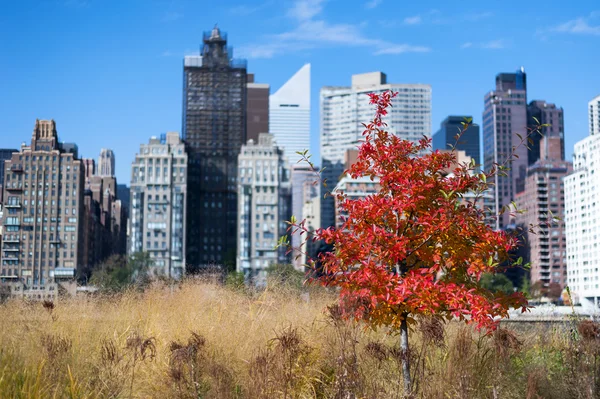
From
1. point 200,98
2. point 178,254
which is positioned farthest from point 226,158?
point 178,254

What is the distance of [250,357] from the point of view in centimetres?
1277

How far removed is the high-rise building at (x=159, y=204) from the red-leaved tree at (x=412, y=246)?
496 feet

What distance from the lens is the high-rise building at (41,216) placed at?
507ft

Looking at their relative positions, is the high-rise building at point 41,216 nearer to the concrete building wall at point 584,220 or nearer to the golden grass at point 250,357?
the concrete building wall at point 584,220

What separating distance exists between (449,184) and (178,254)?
518 feet

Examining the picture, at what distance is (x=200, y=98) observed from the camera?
616 ft

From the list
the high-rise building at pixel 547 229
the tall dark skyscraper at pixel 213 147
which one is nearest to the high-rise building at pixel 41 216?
the tall dark skyscraper at pixel 213 147

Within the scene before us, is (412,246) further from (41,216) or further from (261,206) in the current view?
(261,206)

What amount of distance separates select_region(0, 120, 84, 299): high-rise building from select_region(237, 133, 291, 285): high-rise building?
32904 mm

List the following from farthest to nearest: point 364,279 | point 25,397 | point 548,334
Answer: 1. point 548,334
2. point 364,279
3. point 25,397

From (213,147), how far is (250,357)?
175 meters

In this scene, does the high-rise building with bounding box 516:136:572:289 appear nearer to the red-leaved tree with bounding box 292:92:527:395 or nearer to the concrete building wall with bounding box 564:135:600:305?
the concrete building wall with bounding box 564:135:600:305

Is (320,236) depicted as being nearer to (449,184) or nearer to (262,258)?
(449,184)

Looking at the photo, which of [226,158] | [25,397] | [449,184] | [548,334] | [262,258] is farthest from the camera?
[226,158]
